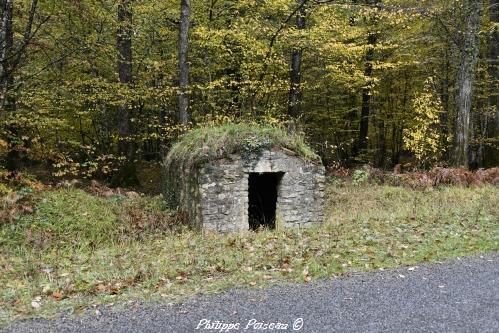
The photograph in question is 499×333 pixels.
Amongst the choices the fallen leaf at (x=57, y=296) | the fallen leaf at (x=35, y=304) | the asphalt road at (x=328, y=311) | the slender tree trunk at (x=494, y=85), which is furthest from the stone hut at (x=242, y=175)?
the slender tree trunk at (x=494, y=85)

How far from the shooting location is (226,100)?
51.0 ft

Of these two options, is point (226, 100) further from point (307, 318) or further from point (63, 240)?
point (307, 318)

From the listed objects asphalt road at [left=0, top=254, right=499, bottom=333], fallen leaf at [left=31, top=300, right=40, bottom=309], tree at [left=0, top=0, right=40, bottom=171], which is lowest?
fallen leaf at [left=31, top=300, right=40, bottom=309]

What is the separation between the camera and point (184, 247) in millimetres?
8094

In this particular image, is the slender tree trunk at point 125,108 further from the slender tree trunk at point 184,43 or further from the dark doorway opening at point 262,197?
the dark doorway opening at point 262,197

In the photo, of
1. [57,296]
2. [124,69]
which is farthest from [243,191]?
[124,69]

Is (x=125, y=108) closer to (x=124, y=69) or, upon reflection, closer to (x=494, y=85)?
(x=124, y=69)

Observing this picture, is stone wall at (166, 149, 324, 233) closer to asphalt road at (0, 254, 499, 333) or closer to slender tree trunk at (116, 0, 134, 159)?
asphalt road at (0, 254, 499, 333)

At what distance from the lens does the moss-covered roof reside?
10.2 m

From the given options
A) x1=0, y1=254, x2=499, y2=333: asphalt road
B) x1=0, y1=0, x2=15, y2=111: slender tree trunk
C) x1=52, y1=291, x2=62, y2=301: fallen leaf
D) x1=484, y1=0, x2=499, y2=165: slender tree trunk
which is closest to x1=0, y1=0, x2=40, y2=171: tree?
→ x1=0, y1=0, x2=15, y2=111: slender tree trunk

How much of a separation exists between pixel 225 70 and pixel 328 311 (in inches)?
545

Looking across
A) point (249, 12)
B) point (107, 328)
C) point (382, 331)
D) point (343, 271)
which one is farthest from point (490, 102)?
point (107, 328)

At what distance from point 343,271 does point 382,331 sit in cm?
183

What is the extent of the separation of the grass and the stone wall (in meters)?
0.52
